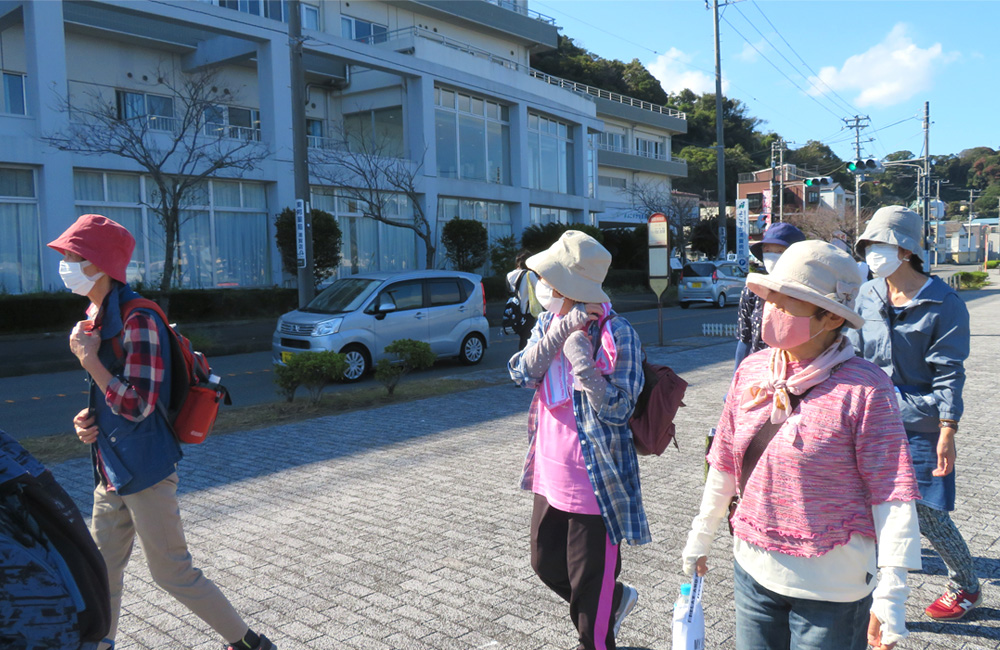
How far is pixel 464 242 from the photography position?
30.2 m

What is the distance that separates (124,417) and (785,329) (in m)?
2.46

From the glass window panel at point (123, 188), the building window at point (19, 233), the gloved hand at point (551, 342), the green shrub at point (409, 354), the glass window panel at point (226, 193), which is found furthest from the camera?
the glass window panel at point (226, 193)

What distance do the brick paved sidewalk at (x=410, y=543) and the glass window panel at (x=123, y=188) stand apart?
1679 cm

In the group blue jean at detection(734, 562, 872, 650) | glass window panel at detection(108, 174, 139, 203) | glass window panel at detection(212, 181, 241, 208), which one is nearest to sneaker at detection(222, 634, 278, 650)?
blue jean at detection(734, 562, 872, 650)

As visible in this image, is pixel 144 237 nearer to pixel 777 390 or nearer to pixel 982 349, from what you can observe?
pixel 982 349

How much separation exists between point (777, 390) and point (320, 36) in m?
26.2

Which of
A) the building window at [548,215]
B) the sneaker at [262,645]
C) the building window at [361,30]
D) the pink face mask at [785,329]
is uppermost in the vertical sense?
the building window at [361,30]

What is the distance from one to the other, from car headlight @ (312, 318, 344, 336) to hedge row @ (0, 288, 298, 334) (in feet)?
21.2

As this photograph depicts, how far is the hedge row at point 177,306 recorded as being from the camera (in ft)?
61.3

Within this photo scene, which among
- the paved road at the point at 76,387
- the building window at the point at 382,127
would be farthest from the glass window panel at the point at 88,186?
the building window at the point at 382,127

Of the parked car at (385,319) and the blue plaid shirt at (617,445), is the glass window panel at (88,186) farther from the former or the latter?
the blue plaid shirt at (617,445)

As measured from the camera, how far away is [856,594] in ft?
7.57

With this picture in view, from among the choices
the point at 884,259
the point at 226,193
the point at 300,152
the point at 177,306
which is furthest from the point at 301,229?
the point at 884,259

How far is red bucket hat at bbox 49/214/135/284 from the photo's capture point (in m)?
3.14
